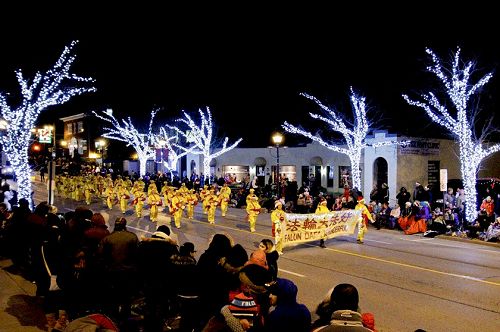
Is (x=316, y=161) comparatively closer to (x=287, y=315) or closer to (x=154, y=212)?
(x=154, y=212)

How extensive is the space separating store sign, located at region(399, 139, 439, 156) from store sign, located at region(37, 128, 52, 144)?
60.8ft

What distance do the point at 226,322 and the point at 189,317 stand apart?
1.32 m

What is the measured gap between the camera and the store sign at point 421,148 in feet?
90.6

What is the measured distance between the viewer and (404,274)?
1151 centimetres

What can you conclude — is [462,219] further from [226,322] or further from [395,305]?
[226,322]

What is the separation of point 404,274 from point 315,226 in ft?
12.8

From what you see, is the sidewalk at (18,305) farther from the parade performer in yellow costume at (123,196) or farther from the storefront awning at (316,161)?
the storefront awning at (316,161)

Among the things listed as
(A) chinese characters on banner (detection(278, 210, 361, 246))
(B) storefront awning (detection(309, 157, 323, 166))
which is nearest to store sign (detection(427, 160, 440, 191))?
(B) storefront awning (detection(309, 157, 323, 166))

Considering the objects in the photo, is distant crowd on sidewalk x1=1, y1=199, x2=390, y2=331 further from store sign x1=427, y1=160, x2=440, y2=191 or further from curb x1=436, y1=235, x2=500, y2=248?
store sign x1=427, y1=160, x2=440, y2=191

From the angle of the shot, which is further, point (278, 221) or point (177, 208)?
point (177, 208)

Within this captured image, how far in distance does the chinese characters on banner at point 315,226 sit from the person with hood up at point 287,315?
30.8ft

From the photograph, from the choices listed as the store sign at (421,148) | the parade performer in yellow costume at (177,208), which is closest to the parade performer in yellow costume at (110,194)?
the parade performer in yellow costume at (177,208)

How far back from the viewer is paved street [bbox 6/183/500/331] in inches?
325

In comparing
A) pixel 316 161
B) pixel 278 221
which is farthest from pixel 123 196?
pixel 316 161
